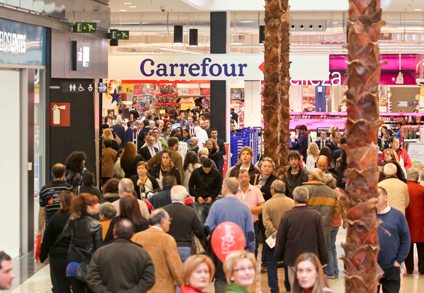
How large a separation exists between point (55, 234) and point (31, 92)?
19.6ft

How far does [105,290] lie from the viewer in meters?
8.55

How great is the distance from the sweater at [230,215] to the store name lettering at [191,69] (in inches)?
474

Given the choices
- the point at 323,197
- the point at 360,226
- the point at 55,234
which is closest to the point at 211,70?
the point at 323,197

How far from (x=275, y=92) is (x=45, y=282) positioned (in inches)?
191

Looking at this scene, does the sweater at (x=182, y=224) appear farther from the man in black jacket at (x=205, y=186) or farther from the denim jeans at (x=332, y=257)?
the man in black jacket at (x=205, y=186)

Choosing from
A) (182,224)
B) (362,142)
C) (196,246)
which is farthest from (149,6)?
(362,142)

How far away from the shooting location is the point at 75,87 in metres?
18.9

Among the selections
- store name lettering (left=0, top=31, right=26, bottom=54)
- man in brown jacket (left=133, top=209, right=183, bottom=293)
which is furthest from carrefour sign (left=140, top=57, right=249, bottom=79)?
man in brown jacket (left=133, top=209, right=183, bottom=293)

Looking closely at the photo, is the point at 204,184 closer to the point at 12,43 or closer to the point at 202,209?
the point at 202,209

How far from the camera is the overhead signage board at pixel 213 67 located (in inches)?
920

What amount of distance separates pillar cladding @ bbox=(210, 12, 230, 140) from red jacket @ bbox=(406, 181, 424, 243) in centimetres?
1138

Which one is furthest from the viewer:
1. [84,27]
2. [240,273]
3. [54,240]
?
[84,27]

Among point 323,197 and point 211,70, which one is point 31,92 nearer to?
point 323,197

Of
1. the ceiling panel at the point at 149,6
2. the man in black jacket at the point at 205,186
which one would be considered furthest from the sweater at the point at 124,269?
the ceiling panel at the point at 149,6
